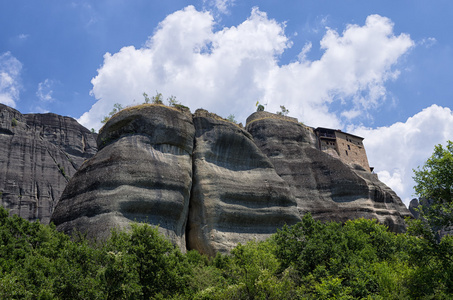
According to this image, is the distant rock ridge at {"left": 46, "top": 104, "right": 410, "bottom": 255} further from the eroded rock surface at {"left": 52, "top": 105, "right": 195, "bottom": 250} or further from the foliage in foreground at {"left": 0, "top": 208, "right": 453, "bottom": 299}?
the foliage in foreground at {"left": 0, "top": 208, "right": 453, "bottom": 299}

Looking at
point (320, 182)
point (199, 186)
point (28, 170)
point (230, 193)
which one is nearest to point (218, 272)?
point (230, 193)

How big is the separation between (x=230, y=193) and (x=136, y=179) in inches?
433

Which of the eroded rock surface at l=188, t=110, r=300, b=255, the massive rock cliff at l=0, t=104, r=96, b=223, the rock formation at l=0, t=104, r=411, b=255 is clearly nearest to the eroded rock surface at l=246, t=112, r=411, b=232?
the rock formation at l=0, t=104, r=411, b=255

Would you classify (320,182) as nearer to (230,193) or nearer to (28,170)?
(230,193)

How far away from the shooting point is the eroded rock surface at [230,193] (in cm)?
4279

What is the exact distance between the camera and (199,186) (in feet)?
147

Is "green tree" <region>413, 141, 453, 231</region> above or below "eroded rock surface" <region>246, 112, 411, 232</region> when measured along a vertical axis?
below

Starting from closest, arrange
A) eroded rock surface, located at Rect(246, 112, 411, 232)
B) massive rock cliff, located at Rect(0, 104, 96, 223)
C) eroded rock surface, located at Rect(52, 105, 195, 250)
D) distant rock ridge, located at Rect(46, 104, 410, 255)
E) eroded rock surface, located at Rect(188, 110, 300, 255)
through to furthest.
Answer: eroded rock surface, located at Rect(52, 105, 195, 250) < distant rock ridge, located at Rect(46, 104, 410, 255) < eroded rock surface, located at Rect(188, 110, 300, 255) < eroded rock surface, located at Rect(246, 112, 411, 232) < massive rock cliff, located at Rect(0, 104, 96, 223)

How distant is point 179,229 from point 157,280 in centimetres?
1645

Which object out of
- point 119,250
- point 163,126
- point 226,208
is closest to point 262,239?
point 226,208

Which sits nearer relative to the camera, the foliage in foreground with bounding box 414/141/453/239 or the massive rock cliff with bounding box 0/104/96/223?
the foliage in foreground with bounding box 414/141/453/239

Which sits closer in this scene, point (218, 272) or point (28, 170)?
point (218, 272)

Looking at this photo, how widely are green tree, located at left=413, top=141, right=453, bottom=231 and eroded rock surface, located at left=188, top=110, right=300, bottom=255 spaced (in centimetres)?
2065

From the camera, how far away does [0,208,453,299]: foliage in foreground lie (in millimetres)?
21812
